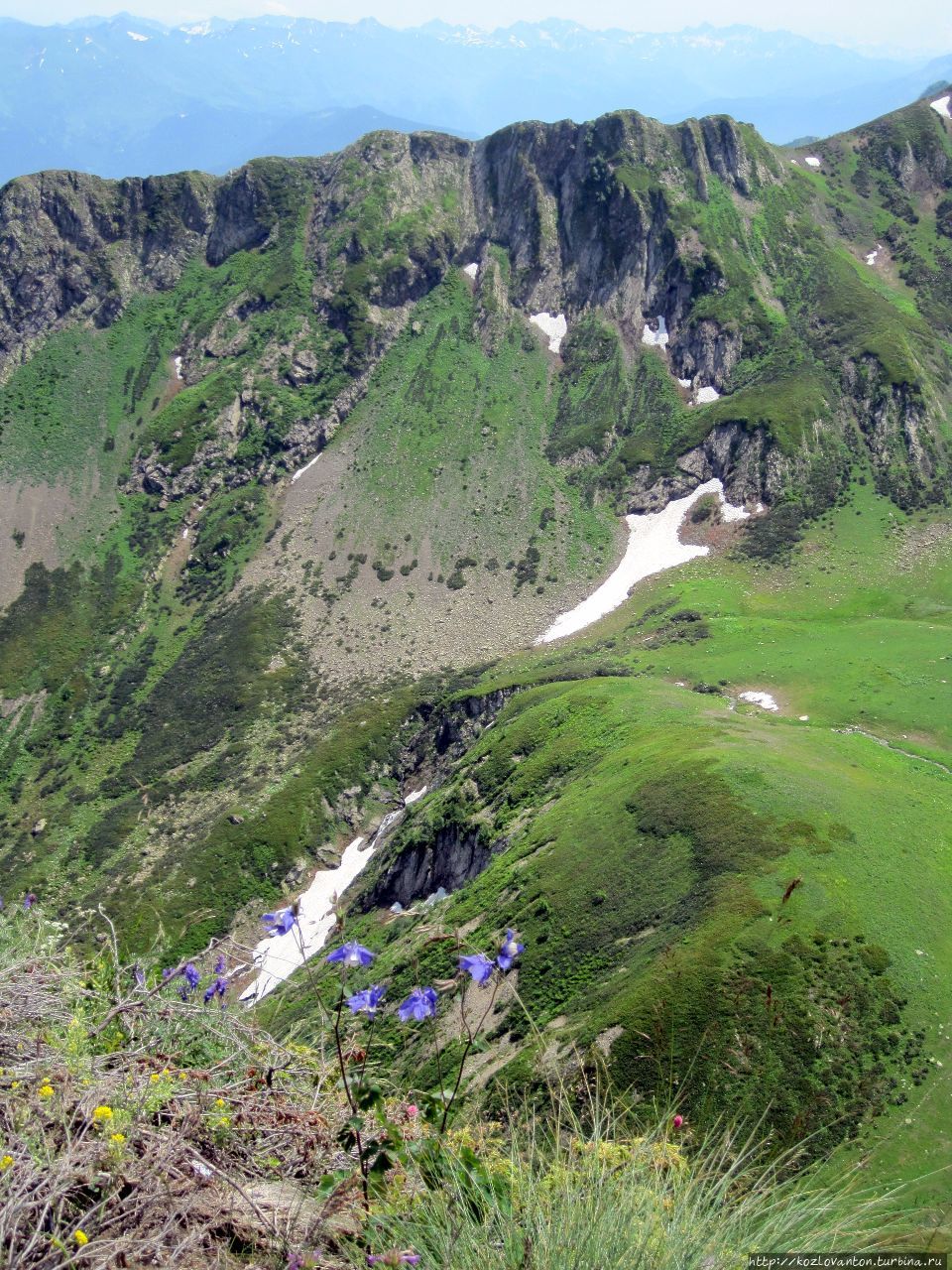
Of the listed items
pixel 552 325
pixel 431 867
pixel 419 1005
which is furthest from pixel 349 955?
pixel 552 325

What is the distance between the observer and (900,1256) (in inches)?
211

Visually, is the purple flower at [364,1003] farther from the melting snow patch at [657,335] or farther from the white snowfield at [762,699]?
the melting snow patch at [657,335]

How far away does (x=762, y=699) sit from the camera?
73.0m

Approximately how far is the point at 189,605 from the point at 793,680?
93529mm

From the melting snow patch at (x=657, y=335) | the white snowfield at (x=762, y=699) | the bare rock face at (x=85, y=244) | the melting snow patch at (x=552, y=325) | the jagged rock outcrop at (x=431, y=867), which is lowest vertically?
the jagged rock outcrop at (x=431, y=867)

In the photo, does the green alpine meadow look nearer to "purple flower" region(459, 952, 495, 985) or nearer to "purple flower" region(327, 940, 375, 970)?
"purple flower" region(327, 940, 375, 970)

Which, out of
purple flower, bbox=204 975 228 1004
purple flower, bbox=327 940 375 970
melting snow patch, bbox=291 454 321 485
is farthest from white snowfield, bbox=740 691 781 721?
melting snow patch, bbox=291 454 321 485

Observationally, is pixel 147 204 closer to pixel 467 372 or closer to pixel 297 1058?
pixel 467 372

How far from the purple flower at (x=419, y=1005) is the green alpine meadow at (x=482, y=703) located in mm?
36

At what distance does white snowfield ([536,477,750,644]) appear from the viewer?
373ft

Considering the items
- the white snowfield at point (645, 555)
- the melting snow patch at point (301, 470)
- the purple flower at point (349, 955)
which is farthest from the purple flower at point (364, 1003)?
the melting snow patch at point (301, 470)

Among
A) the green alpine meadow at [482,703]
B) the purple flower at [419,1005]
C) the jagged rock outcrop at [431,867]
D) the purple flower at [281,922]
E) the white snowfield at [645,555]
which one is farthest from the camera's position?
the white snowfield at [645,555]

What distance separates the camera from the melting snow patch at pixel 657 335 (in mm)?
145375

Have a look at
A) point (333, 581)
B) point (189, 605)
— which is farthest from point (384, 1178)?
point (189, 605)
